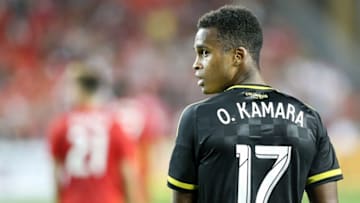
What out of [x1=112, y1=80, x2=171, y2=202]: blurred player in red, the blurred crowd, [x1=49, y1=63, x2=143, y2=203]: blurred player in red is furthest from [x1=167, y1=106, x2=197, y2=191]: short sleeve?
the blurred crowd

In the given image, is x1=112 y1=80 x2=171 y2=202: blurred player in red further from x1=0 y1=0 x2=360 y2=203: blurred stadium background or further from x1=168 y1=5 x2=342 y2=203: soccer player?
x1=168 y1=5 x2=342 y2=203: soccer player

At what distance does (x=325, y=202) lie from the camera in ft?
13.2

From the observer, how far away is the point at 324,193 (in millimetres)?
4055

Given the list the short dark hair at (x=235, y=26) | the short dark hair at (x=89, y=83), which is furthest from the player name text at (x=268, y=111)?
the short dark hair at (x=89, y=83)

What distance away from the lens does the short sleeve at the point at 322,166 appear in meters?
4.06

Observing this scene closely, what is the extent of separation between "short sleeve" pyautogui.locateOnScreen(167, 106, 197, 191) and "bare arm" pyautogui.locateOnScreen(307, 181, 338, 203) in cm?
49

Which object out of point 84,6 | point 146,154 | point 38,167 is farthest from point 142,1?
point 146,154

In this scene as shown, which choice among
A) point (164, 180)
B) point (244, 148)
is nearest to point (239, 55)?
point (244, 148)

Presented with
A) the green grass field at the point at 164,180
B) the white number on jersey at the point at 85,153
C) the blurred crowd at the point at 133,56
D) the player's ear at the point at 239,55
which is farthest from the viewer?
the blurred crowd at the point at 133,56

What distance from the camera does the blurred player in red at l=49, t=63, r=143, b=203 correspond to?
6.89 meters

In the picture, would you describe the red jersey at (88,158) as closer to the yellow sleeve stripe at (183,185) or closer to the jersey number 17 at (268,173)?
the yellow sleeve stripe at (183,185)

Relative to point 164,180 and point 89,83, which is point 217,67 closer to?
point 89,83

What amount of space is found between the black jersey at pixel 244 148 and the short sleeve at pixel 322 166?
5cm

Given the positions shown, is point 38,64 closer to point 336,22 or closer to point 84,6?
point 84,6
